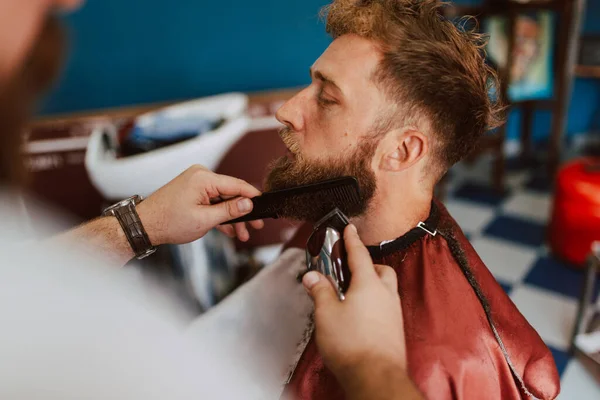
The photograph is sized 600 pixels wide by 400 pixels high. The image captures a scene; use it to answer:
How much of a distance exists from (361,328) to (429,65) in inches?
21.3

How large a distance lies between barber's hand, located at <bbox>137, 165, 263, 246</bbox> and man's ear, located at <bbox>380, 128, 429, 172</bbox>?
11.7 inches

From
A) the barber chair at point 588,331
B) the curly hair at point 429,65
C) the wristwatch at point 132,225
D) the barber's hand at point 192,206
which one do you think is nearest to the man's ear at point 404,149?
the curly hair at point 429,65

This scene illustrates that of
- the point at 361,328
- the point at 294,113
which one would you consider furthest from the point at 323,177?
the point at 361,328

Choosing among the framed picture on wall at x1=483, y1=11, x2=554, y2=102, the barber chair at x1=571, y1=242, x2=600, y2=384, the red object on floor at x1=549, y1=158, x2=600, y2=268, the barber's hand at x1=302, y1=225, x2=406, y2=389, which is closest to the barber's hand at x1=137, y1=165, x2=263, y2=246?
the barber's hand at x1=302, y1=225, x2=406, y2=389

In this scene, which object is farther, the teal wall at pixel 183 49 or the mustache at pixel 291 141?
the teal wall at pixel 183 49

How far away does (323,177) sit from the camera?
1065 mm

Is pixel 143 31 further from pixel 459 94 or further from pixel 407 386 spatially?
pixel 407 386

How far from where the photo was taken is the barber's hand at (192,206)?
Answer: 1114 millimetres

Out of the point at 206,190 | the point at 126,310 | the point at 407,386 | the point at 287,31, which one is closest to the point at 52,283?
the point at 126,310

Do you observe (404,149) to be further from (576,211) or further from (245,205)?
(576,211)

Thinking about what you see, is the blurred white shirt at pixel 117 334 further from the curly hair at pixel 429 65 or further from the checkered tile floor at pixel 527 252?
the checkered tile floor at pixel 527 252

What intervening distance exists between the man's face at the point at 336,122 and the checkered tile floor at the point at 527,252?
0.82 metres

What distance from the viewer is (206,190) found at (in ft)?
3.76

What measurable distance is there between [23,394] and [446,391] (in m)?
0.69
